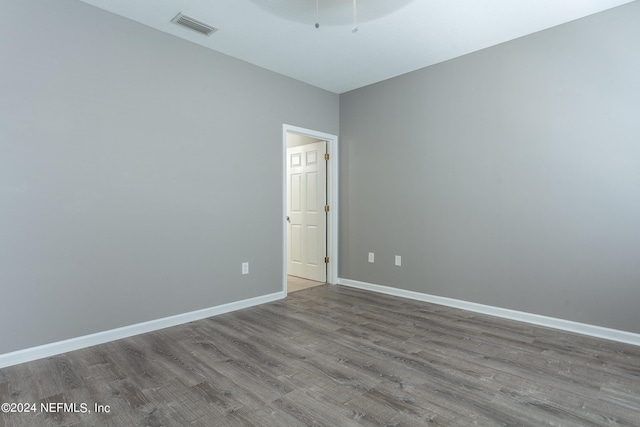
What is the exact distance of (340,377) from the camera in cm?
217

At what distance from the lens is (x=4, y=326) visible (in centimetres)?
230

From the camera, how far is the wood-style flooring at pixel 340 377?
177 cm

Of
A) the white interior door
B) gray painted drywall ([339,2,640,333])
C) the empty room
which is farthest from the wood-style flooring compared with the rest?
the white interior door

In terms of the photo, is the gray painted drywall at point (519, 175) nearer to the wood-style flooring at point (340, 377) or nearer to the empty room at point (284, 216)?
the empty room at point (284, 216)

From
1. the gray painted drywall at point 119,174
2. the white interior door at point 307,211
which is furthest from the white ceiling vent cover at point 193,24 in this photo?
the white interior door at point 307,211

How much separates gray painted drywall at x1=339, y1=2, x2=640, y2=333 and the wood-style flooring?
539mm

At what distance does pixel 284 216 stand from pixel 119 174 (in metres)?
1.83

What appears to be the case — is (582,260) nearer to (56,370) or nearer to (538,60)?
(538,60)

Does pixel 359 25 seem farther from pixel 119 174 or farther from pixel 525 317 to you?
pixel 525 317

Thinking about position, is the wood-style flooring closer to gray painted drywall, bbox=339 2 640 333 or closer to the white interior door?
gray painted drywall, bbox=339 2 640 333

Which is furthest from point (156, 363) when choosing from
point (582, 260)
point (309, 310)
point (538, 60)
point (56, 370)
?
point (538, 60)

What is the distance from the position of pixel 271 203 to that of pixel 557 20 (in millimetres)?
3299

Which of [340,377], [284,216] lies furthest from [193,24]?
[340,377]

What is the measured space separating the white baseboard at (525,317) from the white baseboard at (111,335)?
5.85 feet
